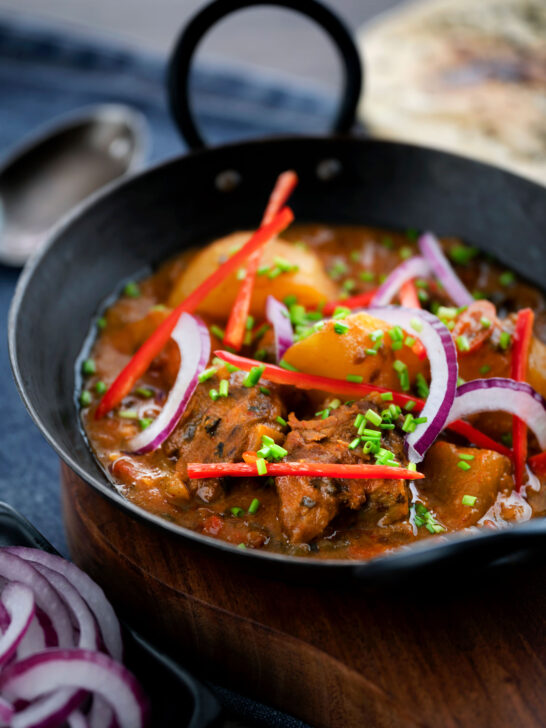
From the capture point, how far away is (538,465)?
2453mm

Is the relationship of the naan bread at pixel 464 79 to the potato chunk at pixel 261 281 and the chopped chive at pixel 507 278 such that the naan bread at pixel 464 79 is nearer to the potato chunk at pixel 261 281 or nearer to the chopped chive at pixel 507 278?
the chopped chive at pixel 507 278

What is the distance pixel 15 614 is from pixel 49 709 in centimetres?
27

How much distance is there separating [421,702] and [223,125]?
12.0 ft

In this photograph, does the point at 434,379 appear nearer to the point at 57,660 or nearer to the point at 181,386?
the point at 181,386

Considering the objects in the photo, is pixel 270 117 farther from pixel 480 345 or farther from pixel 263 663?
pixel 263 663

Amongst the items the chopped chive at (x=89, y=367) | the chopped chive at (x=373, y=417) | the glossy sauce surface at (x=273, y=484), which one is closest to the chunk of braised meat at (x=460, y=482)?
the glossy sauce surface at (x=273, y=484)

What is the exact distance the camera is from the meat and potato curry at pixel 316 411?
224cm

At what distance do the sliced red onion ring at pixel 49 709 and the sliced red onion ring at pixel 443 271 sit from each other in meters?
1.90

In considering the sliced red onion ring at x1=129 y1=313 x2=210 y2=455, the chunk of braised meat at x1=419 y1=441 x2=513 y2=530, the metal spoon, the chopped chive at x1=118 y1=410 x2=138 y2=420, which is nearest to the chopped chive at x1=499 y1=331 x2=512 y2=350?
the chunk of braised meat at x1=419 y1=441 x2=513 y2=530

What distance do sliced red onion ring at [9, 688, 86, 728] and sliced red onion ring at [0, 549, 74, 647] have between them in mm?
166

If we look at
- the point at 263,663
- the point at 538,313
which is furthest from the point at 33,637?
the point at 538,313

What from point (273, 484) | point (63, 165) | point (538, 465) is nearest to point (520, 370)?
point (538, 465)

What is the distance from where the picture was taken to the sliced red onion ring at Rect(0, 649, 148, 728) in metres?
1.99

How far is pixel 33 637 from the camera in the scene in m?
2.13
